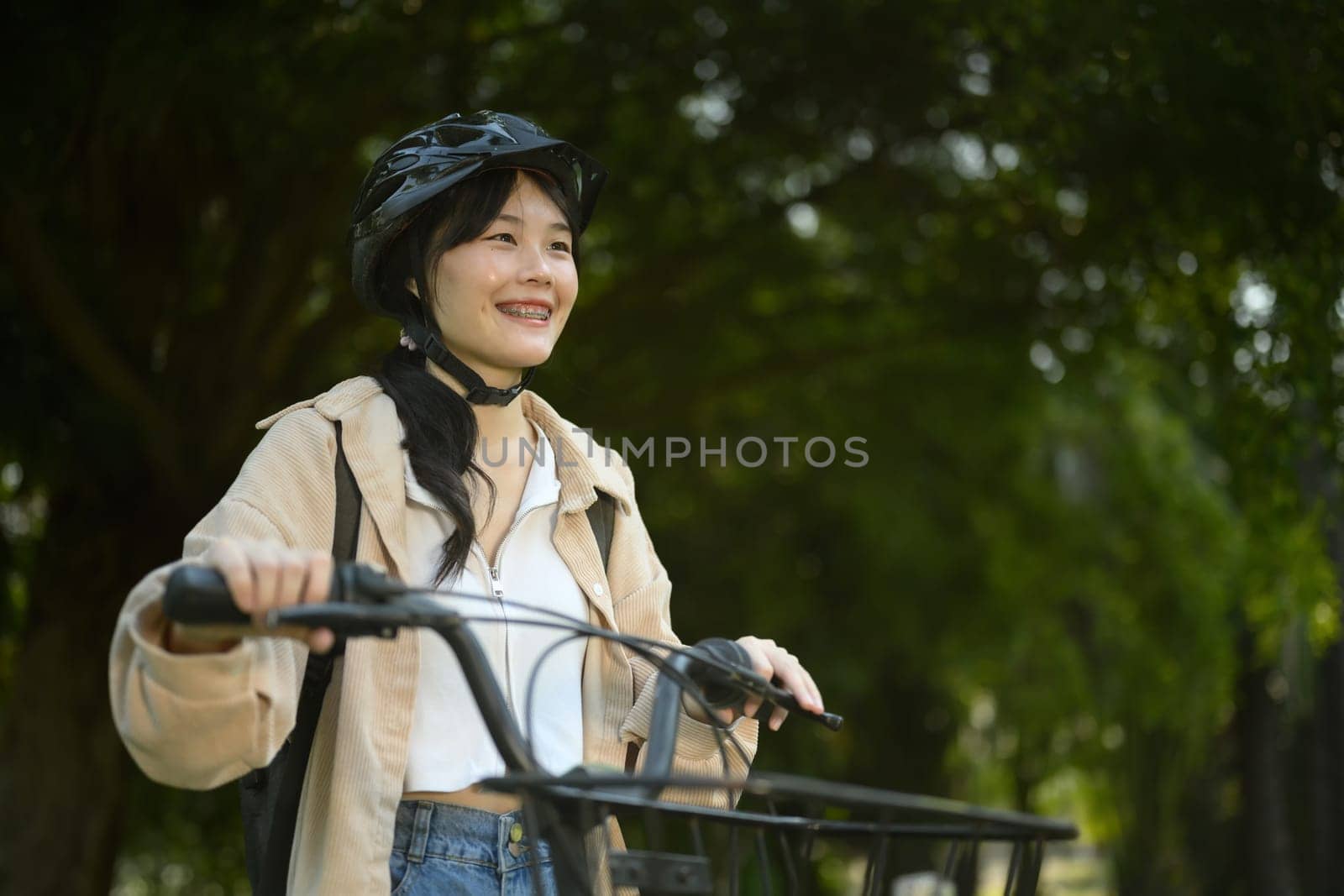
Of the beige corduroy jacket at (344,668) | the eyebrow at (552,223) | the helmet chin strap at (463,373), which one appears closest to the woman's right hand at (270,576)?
the beige corduroy jacket at (344,668)

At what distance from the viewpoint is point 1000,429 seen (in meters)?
8.96

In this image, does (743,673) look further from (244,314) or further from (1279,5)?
(244,314)

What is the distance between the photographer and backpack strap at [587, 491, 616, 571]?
2.61 meters

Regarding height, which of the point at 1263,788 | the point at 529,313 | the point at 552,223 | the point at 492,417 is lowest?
the point at 1263,788

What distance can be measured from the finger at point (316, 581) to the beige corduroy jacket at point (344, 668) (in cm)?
18

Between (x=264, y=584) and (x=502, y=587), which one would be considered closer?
(x=264, y=584)

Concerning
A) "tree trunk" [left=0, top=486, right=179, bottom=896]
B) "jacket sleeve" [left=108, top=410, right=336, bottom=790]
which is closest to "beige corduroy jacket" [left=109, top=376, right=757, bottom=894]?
"jacket sleeve" [left=108, top=410, right=336, bottom=790]

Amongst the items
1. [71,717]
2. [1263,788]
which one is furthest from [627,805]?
[1263,788]

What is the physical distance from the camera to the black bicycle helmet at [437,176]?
2.47m

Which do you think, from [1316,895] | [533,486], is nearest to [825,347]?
[533,486]

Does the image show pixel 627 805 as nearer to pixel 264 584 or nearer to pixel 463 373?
pixel 264 584

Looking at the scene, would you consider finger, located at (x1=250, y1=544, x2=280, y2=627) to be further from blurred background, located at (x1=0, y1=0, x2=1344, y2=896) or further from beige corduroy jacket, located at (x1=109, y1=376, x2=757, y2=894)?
blurred background, located at (x1=0, y1=0, x2=1344, y2=896)

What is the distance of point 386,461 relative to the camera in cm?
232

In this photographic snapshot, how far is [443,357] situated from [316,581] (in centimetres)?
90
